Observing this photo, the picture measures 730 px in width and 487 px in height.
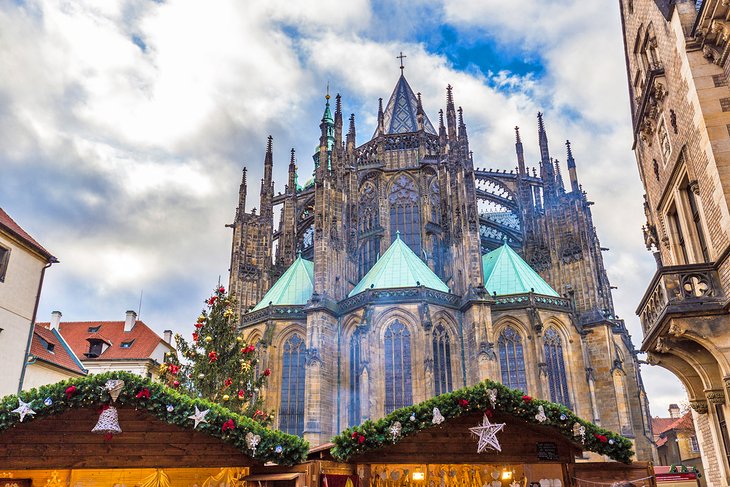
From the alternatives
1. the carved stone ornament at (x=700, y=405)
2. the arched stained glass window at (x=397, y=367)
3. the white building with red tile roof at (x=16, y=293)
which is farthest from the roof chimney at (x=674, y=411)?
the white building with red tile roof at (x=16, y=293)

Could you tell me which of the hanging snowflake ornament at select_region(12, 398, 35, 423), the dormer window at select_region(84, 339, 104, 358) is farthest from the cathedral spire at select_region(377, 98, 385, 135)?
the hanging snowflake ornament at select_region(12, 398, 35, 423)

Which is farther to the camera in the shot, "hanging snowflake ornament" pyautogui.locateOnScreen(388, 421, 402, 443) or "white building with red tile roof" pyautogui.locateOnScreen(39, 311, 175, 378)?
"white building with red tile roof" pyautogui.locateOnScreen(39, 311, 175, 378)

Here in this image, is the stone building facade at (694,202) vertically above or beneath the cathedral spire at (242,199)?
beneath

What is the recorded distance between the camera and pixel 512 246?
1497 inches

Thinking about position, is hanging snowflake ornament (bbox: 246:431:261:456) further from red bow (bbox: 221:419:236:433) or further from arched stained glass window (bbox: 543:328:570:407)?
arched stained glass window (bbox: 543:328:570:407)

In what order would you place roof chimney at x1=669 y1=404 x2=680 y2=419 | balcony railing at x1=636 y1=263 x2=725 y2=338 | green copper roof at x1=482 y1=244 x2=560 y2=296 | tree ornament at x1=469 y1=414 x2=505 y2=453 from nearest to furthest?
balcony railing at x1=636 y1=263 x2=725 y2=338
tree ornament at x1=469 y1=414 x2=505 y2=453
green copper roof at x1=482 y1=244 x2=560 y2=296
roof chimney at x1=669 y1=404 x2=680 y2=419

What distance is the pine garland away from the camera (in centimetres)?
1052

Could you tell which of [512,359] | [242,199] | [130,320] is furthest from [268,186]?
[512,359]

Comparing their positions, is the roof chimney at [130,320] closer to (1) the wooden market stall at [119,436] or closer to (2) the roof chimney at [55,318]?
(2) the roof chimney at [55,318]

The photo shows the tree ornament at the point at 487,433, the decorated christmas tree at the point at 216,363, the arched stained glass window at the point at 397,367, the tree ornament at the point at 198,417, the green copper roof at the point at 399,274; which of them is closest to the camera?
the tree ornament at the point at 198,417

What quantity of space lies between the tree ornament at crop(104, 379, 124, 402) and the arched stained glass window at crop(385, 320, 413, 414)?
63.6 feet

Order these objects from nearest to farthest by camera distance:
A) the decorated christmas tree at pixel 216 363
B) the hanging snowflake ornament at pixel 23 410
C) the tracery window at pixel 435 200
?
the hanging snowflake ornament at pixel 23 410 → the decorated christmas tree at pixel 216 363 → the tracery window at pixel 435 200

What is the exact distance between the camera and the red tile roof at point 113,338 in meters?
39.0

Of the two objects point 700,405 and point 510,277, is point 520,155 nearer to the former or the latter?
point 510,277
